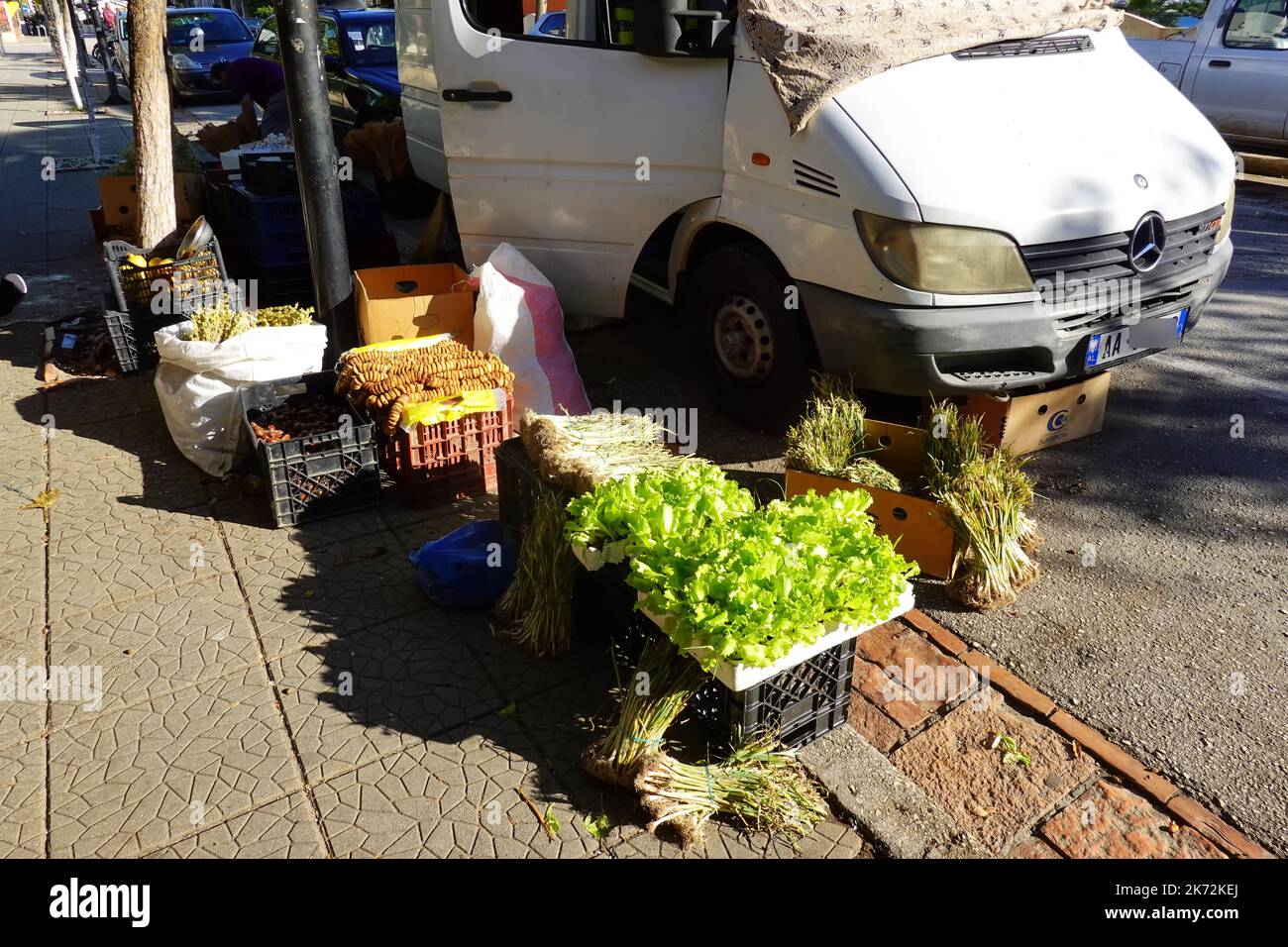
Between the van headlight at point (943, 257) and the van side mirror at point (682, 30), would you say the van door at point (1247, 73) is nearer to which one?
the van side mirror at point (682, 30)

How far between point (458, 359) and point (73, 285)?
5120 millimetres

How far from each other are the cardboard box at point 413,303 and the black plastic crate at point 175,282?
1.12 meters

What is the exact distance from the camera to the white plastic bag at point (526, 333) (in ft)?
17.3

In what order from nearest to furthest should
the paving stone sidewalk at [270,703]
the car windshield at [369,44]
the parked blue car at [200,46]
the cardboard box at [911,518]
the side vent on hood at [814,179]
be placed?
the paving stone sidewalk at [270,703]
the cardboard box at [911,518]
the side vent on hood at [814,179]
the car windshield at [369,44]
the parked blue car at [200,46]

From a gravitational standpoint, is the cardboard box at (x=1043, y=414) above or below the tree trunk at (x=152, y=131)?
below

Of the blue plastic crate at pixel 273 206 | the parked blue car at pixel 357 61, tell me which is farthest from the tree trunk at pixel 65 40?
the blue plastic crate at pixel 273 206

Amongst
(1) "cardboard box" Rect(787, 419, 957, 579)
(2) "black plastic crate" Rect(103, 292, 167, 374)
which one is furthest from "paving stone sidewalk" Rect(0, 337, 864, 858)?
(2) "black plastic crate" Rect(103, 292, 167, 374)

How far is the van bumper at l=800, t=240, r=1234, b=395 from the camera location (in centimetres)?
424

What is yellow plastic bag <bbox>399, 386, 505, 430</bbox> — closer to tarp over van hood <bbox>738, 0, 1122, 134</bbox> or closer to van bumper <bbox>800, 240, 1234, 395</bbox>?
van bumper <bbox>800, 240, 1234, 395</bbox>

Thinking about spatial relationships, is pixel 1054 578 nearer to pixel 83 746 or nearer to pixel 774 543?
pixel 774 543

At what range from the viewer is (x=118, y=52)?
2236 cm

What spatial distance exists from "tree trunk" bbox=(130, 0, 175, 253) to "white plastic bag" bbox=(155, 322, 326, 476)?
2.72m
